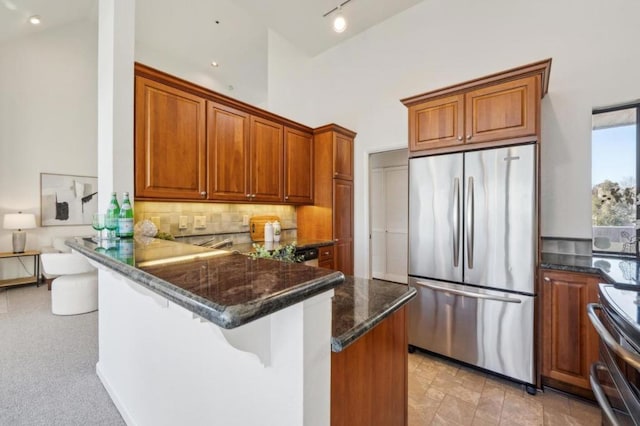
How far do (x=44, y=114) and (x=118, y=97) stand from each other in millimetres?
4572

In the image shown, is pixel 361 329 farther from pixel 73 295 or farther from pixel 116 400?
pixel 73 295

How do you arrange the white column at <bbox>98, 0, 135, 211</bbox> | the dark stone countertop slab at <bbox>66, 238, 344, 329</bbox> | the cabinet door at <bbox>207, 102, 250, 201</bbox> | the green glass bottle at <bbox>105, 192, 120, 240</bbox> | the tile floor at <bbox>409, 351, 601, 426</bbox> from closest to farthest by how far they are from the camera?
the dark stone countertop slab at <bbox>66, 238, 344, 329</bbox>, the green glass bottle at <bbox>105, 192, 120, 240</bbox>, the tile floor at <bbox>409, 351, 601, 426</bbox>, the white column at <bbox>98, 0, 135, 211</bbox>, the cabinet door at <bbox>207, 102, 250, 201</bbox>

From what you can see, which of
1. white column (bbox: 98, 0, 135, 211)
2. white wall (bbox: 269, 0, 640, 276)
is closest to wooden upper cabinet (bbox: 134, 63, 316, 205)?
white column (bbox: 98, 0, 135, 211)

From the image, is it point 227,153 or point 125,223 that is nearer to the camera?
point 125,223

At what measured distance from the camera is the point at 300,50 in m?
4.19

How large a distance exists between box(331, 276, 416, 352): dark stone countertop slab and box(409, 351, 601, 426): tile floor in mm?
1019

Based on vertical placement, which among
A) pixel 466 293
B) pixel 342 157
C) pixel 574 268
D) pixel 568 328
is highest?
pixel 342 157

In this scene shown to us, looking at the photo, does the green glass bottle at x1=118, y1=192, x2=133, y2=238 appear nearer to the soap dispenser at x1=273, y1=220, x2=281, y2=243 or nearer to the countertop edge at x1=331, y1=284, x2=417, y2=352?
the countertop edge at x1=331, y1=284, x2=417, y2=352

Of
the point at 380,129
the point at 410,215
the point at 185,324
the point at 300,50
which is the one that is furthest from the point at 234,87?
the point at 185,324

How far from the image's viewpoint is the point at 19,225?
13.8 feet

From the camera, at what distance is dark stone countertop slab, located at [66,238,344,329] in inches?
19.9

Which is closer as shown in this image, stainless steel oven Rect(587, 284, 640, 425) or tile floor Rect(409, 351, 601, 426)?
stainless steel oven Rect(587, 284, 640, 425)

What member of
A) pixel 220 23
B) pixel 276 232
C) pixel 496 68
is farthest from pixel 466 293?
pixel 220 23

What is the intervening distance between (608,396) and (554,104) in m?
2.32
